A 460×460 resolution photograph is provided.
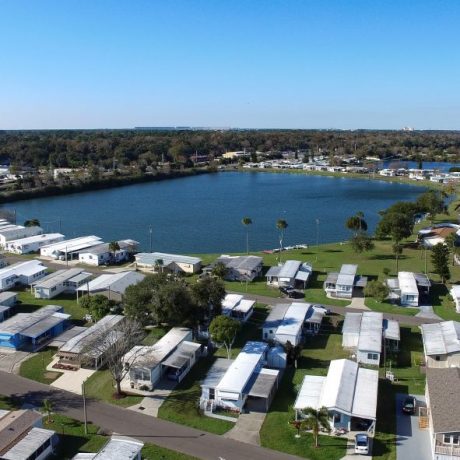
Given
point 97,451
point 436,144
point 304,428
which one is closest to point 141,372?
point 97,451

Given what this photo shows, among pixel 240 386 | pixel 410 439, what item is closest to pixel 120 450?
pixel 240 386

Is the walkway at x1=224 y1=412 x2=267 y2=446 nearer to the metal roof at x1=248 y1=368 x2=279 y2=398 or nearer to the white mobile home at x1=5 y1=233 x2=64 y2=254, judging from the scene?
the metal roof at x1=248 y1=368 x2=279 y2=398

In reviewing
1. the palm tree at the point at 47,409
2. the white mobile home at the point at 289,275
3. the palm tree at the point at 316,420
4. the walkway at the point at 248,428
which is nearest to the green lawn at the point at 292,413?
the walkway at the point at 248,428

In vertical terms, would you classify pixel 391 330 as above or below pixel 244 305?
below

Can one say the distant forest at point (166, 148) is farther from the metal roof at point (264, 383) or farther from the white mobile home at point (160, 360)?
the metal roof at point (264, 383)

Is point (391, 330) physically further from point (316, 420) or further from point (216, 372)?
point (316, 420)

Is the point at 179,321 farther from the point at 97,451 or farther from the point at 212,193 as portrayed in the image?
the point at 212,193

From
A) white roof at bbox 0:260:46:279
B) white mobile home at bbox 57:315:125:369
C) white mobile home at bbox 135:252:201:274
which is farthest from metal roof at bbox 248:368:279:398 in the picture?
white roof at bbox 0:260:46:279
